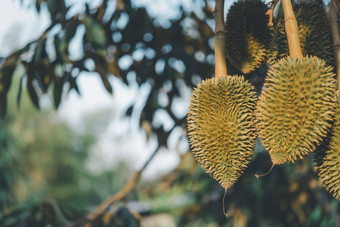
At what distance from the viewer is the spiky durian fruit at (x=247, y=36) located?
91 cm

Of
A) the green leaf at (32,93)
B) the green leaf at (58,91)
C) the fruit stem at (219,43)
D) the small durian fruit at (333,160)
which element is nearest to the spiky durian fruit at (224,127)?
the fruit stem at (219,43)

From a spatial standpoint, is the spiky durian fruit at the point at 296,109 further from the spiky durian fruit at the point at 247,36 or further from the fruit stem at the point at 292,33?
the spiky durian fruit at the point at 247,36

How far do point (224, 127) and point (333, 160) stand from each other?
217mm

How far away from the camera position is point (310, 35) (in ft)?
2.81

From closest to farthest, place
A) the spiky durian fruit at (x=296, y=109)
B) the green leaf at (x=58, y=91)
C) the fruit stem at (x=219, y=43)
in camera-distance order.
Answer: the spiky durian fruit at (x=296, y=109) → the fruit stem at (x=219, y=43) → the green leaf at (x=58, y=91)

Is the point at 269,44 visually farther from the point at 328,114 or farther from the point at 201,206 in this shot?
the point at 201,206

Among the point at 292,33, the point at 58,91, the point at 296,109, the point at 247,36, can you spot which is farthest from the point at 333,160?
the point at 58,91

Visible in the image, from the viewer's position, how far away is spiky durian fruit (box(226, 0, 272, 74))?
910mm

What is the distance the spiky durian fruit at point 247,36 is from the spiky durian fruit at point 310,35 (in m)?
0.03

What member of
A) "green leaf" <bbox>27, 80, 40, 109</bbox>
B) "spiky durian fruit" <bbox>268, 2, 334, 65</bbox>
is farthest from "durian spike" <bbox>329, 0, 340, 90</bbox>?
"green leaf" <bbox>27, 80, 40, 109</bbox>

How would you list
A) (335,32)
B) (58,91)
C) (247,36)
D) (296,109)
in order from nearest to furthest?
(296,109) < (335,32) < (247,36) < (58,91)

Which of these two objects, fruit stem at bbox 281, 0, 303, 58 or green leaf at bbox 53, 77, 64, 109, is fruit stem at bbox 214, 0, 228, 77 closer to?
fruit stem at bbox 281, 0, 303, 58

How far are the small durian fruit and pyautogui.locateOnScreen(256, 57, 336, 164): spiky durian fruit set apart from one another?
2 cm

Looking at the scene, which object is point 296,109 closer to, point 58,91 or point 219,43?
point 219,43
